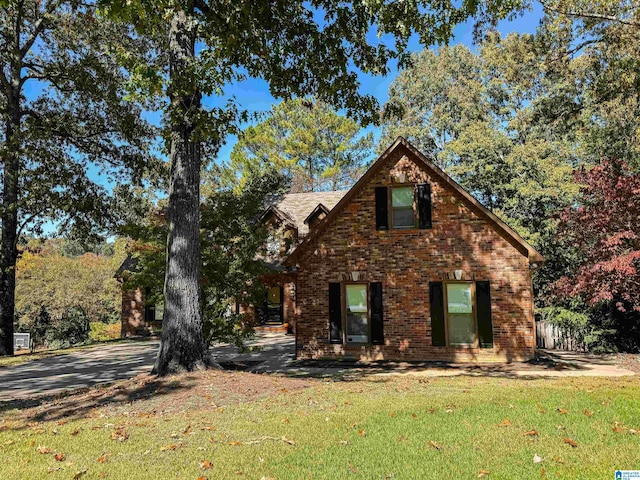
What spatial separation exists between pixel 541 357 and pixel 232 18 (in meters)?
12.6

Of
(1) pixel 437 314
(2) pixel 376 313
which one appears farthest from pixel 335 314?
(1) pixel 437 314

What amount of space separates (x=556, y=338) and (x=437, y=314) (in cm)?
677

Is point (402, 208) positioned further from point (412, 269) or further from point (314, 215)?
point (314, 215)

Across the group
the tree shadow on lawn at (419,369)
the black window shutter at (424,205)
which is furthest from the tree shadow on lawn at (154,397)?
the black window shutter at (424,205)

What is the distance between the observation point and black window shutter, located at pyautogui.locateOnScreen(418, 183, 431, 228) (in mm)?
13641

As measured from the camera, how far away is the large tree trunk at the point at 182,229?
884cm

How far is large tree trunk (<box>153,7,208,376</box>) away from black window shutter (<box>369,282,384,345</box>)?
5987 millimetres

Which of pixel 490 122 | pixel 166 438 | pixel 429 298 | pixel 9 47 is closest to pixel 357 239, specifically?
pixel 429 298

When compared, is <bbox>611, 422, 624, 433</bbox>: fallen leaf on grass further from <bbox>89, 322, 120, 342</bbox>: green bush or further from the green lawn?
<bbox>89, 322, 120, 342</bbox>: green bush

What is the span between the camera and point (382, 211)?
14016 mm

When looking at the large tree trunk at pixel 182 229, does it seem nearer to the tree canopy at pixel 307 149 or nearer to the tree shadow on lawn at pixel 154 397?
the tree shadow on lawn at pixel 154 397

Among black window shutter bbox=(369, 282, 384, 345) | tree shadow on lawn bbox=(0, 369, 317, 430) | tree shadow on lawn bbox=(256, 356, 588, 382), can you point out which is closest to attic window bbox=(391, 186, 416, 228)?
black window shutter bbox=(369, 282, 384, 345)

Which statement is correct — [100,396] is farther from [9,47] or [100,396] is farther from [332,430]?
[9,47]

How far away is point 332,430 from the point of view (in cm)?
561
